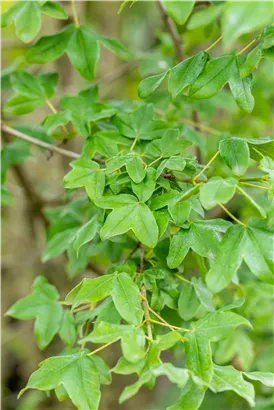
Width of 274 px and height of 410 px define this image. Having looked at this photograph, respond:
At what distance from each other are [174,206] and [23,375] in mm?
1617

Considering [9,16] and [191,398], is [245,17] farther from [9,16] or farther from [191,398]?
[9,16]

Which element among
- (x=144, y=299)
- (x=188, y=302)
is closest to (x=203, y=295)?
(x=188, y=302)

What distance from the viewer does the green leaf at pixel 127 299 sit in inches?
24.3

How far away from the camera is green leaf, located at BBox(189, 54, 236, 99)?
0.70 m

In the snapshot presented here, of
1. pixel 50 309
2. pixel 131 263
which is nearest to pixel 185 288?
pixel 131 263

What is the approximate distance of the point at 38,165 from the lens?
2.11 metres

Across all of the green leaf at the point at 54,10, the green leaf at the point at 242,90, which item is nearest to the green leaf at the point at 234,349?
the green leaf at the point at 242,90

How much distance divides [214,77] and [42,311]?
0.46m

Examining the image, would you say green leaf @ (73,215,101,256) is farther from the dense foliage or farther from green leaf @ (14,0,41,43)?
green leaf @ (14,0,41,43)

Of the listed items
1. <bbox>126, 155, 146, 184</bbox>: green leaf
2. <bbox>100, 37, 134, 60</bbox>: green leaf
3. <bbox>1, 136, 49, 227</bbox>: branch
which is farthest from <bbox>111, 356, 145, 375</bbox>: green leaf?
<bbox>1, 136, 49, 227</bbox>: branch

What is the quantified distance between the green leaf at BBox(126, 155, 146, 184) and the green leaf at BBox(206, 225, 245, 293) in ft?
0.45

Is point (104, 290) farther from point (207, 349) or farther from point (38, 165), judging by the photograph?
point (38, 165)

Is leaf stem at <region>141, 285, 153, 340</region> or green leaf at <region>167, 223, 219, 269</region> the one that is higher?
green leaf at <region>167, 223, 219, 269</region>

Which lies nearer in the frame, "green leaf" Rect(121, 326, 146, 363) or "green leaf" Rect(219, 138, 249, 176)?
"green leaf" Rect(121, 326, 146, 363)
